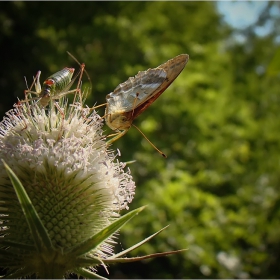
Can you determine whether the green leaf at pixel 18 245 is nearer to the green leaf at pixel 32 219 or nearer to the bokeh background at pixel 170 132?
the green leaf at pixel 32 219

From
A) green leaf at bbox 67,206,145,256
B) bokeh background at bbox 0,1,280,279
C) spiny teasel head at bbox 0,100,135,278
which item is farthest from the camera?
bokeh background at bbox 0,1,280,279

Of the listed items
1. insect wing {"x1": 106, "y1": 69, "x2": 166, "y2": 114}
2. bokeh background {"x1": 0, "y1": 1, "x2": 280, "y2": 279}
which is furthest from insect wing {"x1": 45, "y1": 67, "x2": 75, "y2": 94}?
bokeh background {"x1": 0, "y1": 1, "x2": 280, "y2": 279}

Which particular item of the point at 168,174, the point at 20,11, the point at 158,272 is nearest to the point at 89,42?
the point at 20,11

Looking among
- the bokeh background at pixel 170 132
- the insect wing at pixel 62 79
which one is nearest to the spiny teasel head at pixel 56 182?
the insect wing at pixel 62 79

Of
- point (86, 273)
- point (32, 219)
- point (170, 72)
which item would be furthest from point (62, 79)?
point (86, 273)

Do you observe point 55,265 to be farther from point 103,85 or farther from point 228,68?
point 228,68

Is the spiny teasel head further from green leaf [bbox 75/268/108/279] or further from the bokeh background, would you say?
the bokeh background

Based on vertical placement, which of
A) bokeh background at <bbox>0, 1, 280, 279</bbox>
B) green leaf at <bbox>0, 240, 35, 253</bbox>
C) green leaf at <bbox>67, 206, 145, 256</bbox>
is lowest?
green leaf at <bbox>0, 240, 35, 253</bbox>
